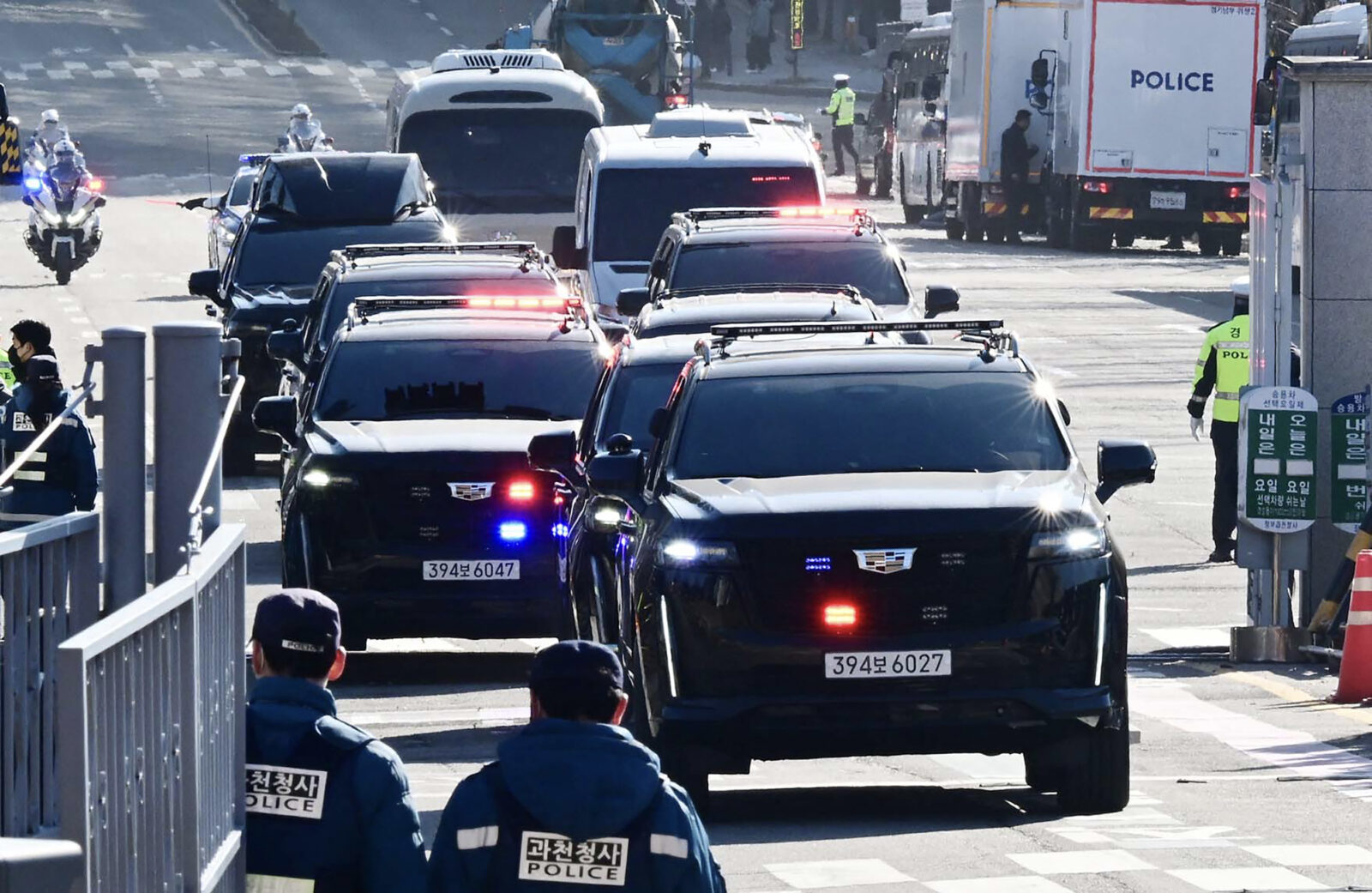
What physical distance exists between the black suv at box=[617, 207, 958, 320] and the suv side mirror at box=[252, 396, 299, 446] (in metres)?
6.67

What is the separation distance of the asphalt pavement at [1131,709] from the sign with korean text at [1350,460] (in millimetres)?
995

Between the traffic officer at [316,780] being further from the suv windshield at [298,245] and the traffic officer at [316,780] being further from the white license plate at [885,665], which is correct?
the suv windshield at [298,245]

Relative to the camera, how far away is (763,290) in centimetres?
2089

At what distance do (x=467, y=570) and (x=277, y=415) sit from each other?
1.32m

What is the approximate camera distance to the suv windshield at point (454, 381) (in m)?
16.3

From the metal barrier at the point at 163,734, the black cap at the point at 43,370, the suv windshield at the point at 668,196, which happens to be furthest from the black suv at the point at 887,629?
the suv windshield at the point at 668,196

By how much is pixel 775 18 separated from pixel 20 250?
143 feet

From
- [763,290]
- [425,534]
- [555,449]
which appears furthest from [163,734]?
[763,290]

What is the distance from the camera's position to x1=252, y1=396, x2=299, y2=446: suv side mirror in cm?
1543

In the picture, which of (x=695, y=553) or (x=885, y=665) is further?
(x=695, y=553)

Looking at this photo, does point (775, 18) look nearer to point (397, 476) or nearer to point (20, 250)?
point (20, 250)

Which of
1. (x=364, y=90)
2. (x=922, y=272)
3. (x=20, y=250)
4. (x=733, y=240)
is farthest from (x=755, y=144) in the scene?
(x=364, y=90)

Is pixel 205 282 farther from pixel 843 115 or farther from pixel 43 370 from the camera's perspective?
pixel 843 115

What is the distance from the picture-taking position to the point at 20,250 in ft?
151
